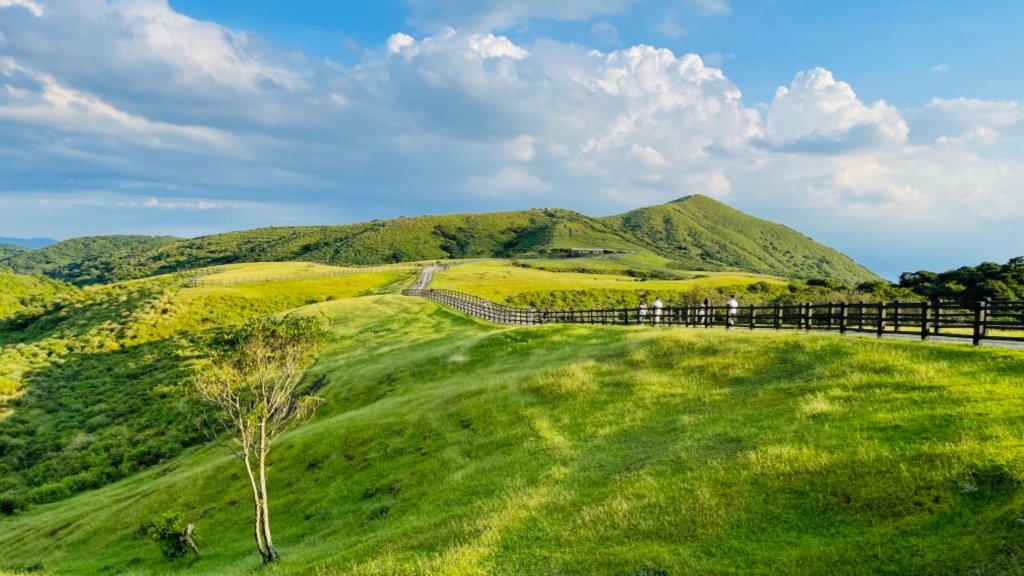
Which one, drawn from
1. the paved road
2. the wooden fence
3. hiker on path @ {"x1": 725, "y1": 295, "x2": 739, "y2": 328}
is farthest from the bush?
the paved road

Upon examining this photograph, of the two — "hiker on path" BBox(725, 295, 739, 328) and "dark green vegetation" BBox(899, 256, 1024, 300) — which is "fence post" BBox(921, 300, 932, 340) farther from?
"dark green vegetation" BBox(899, 256, 1024, 300)

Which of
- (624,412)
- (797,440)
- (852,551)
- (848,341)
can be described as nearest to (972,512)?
(852,551)

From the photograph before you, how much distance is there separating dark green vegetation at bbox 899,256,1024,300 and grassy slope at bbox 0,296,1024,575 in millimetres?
50705

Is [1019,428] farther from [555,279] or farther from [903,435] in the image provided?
[555,279]

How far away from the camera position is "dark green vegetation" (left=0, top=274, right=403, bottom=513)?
44969 mm

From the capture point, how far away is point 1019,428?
1245 cm

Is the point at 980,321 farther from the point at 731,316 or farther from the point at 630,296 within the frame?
the point at 630,296

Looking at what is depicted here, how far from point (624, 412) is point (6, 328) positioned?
136488 mm

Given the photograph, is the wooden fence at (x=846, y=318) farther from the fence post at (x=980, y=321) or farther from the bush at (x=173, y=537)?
the bush at (x=173, y=537)

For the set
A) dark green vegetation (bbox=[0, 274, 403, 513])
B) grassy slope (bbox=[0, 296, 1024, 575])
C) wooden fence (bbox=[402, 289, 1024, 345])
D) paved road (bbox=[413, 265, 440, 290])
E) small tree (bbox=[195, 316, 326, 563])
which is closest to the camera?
grassy slope (bbox=[0, 296, 1024, 575])

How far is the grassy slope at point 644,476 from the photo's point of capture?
35.5 feet

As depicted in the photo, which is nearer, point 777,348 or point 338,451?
point 777,348

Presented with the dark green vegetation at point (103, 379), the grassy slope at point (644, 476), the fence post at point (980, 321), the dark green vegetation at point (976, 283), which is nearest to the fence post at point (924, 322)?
the fence post at point (980, 321)

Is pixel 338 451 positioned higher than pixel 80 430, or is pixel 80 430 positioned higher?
pixel 338 451
